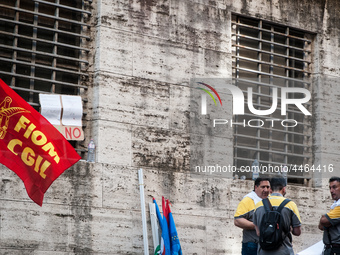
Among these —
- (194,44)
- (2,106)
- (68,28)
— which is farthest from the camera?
(194,44)

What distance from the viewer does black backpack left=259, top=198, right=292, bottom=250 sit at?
339 inches

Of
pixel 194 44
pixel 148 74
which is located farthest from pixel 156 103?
pixel 194 44

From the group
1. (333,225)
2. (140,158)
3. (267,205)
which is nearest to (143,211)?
(140,158)

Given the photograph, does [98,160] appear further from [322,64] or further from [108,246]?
[322,64]

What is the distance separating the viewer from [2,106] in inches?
355

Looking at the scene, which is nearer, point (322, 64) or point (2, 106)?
point (2, 106)

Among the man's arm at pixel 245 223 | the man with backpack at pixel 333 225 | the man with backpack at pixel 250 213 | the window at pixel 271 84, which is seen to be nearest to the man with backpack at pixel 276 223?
the man with backpack at pixel 333 225

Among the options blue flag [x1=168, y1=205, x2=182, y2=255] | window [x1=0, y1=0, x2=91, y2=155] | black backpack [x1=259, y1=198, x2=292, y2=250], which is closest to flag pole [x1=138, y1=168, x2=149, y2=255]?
blue flag [x1=168, y1=205, x2=182, y2=255]

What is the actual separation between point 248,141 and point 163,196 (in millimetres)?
2311

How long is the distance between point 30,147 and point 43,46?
2.81 metres

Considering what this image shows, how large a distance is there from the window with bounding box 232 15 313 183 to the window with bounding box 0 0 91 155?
2.90m

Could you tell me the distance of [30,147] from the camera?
903 centimetres

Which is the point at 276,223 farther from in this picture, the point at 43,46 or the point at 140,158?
the point at 43,46

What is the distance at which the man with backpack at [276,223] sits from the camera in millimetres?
8609
